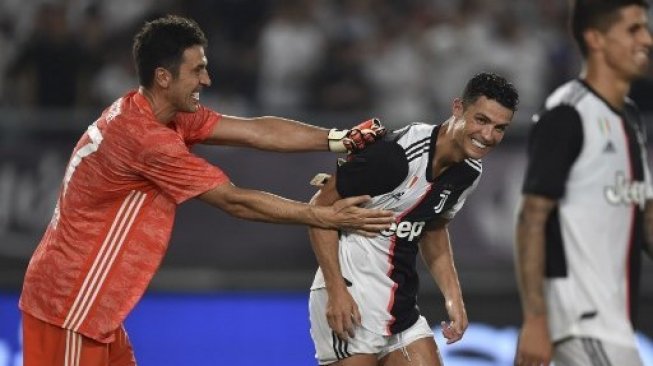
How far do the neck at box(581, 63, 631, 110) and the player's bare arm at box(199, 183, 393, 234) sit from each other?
1.25 meters

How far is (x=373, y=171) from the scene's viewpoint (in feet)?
19.7

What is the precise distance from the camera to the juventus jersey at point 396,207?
604 centimetres

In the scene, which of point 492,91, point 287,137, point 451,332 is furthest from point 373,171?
point 451,332

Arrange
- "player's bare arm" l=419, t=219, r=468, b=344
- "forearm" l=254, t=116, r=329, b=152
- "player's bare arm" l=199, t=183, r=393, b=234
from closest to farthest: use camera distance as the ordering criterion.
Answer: "player's bare arm" l=199, t=183, r=393, b=234
"player's bare arm" l=419, t=219, r=468, b=344
"forearm" l=254, t=116, r=329, b=152

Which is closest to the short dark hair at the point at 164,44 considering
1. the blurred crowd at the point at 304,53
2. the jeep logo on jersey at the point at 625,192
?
the jeep logo on jersey at the point at 625,192

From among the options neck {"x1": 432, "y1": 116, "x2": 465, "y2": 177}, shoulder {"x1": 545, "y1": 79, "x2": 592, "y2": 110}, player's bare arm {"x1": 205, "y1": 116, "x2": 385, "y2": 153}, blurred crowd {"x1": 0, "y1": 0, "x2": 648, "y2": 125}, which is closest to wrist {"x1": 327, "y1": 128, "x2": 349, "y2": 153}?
player's bare arm {"x1": 205, "y1": 116, "x2": 385, "y2": 153}

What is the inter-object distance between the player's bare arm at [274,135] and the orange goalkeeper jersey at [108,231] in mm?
509

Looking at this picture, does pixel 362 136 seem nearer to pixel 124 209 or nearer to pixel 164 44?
pixel 164 44

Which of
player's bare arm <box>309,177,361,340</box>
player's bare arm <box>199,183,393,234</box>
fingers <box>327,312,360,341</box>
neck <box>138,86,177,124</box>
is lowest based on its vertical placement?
fingers <box>327,312,360,341</box>

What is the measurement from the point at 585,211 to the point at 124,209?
84.4 inches

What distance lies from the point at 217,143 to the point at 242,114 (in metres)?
4.20

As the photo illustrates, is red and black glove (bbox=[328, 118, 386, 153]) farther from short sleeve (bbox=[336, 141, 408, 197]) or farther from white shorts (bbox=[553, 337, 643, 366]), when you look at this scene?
white shorts (bbox=[553, 337, 643, 366])

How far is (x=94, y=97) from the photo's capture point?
1136cm

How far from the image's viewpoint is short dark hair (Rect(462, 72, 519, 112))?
5984 mm
